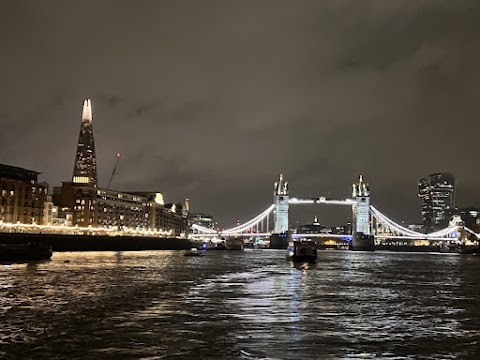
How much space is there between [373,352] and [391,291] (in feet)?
68.3

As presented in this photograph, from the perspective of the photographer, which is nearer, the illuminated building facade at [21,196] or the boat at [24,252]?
the boat at [24,252]

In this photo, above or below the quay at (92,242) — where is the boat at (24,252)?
below

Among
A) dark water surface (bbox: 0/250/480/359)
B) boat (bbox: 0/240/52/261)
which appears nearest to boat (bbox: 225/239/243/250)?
boat (bbox: 0/240/52/261)

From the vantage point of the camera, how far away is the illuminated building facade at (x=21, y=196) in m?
115

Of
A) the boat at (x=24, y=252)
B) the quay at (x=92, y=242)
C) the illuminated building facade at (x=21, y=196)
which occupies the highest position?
the illuminated building facade at (x=21, y=196)

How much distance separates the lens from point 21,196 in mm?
121312

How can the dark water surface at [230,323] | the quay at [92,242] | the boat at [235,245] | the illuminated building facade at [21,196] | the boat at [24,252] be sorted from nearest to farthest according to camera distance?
the dark water surface at [230,323]
the boat at [24,252]
the quay at [92,242]
the illuminated building facade at [21,196]
the boat at [235,245]

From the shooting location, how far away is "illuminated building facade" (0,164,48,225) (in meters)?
115

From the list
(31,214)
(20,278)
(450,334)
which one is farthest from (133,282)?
(31,214)

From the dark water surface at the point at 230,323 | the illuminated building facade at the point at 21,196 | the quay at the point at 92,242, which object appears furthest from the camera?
the illuminated building facade at the point at 21,196

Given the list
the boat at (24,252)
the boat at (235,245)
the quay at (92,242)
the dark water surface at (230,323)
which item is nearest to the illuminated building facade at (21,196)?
the quay at (92,242)

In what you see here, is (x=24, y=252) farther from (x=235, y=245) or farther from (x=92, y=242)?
(x=235, y=245)

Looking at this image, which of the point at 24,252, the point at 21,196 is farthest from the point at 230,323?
the point at 21,196

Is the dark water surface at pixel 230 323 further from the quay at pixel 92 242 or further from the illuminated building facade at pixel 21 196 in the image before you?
the illuminated building facade at pixel 21 196
